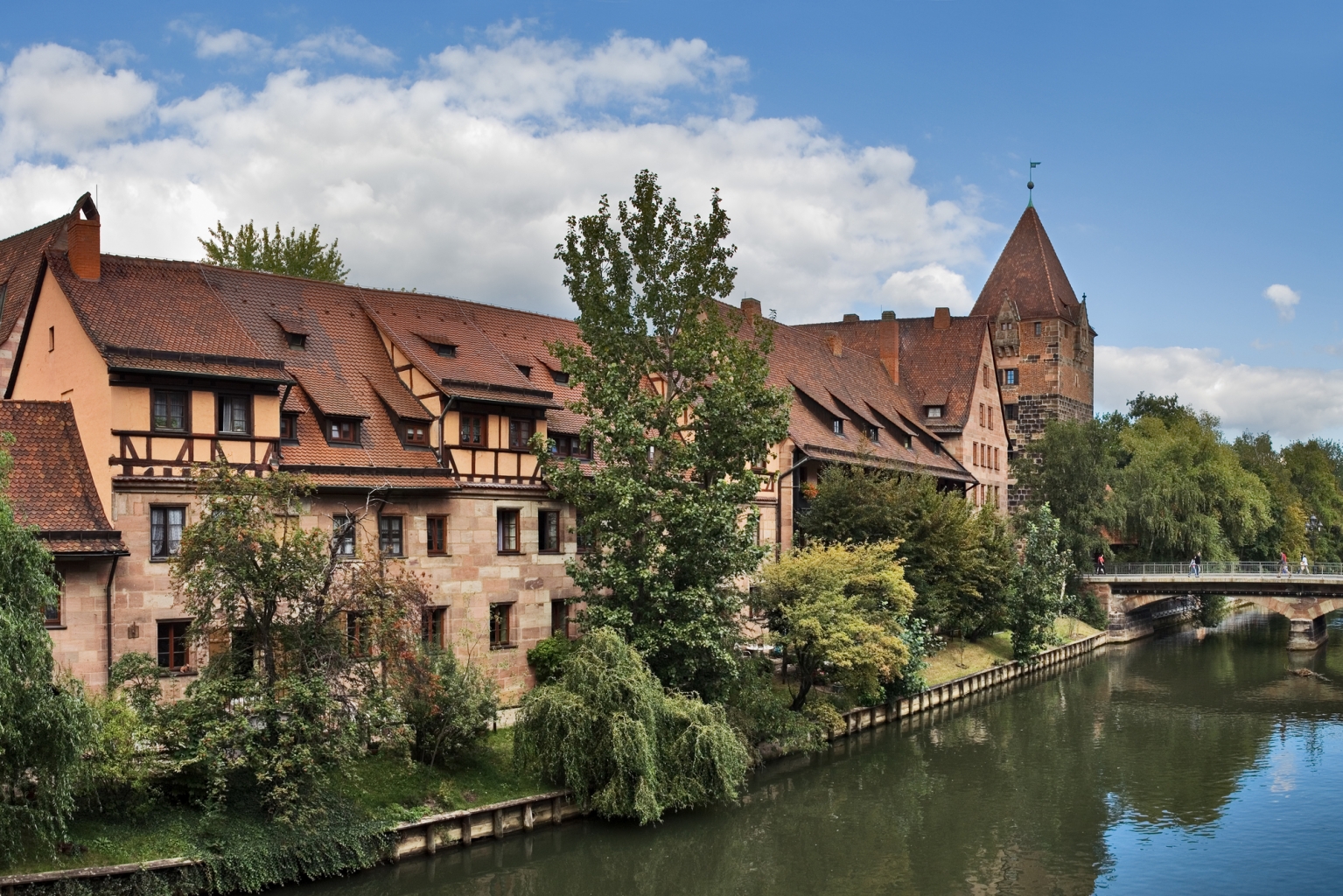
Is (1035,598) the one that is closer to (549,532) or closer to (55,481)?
(549,532)

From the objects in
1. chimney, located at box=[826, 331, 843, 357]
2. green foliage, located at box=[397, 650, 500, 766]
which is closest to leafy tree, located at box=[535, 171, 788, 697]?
green foliage, located at box=[397, 650, 500, 766]

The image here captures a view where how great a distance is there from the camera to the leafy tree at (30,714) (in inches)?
732

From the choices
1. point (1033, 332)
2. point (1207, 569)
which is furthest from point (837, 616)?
point (1033, 332)

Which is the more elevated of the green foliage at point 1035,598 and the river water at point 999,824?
the green foliage at point 1035,598

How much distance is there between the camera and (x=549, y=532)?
3306cm

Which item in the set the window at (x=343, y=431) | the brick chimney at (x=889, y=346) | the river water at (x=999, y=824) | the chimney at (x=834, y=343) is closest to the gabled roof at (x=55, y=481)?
the window at (x=343, y=431)

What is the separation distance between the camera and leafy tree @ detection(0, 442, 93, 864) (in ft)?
61.0

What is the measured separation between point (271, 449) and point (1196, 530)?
4901 centimetres

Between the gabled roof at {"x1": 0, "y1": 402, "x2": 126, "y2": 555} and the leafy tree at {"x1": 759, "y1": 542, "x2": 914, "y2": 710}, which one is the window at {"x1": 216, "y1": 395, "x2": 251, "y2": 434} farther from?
the leafy tree at {"x1": 759, "y1": 542, "x2": 914, "y2": 710}

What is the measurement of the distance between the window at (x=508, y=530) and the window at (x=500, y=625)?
1360mm

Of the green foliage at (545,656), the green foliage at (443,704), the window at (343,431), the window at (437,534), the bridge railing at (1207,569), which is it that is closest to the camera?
the green foliage at (443,704)

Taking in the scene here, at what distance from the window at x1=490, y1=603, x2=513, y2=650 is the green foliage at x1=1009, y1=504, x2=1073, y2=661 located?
21.7 metres

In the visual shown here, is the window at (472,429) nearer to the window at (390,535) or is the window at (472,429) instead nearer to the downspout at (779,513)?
the window at (390,535)

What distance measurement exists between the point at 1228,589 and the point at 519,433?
121 ft
